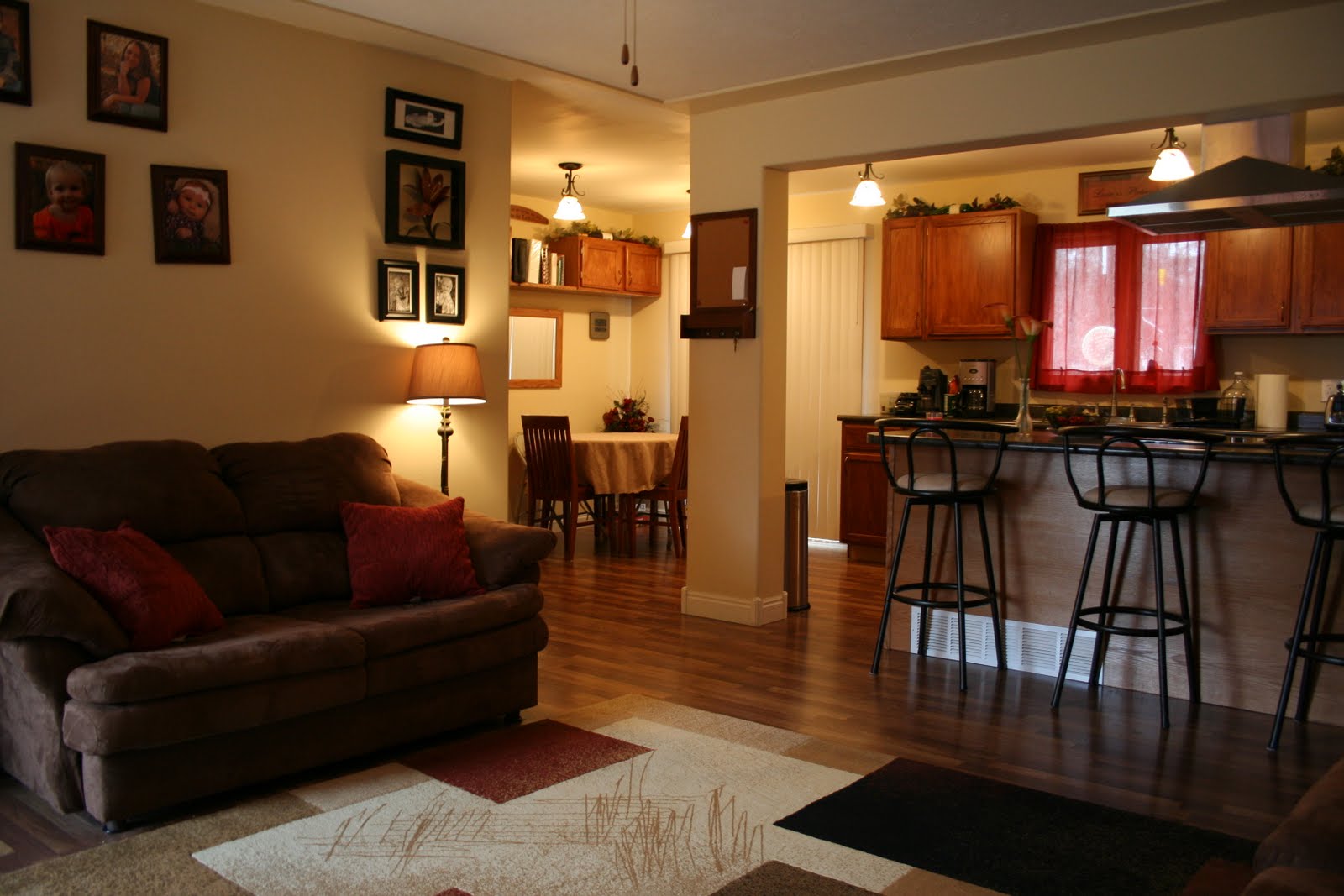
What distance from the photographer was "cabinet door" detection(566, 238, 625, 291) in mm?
8680

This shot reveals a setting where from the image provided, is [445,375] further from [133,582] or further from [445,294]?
[133,582]

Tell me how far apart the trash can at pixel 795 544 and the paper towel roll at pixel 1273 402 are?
288 cm

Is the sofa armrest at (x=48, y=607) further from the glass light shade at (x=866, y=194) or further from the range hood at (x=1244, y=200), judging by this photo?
the glass light shade at (x=866, y=194)

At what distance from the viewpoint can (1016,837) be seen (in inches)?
115

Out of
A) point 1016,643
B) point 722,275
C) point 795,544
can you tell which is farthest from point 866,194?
point 1016,643

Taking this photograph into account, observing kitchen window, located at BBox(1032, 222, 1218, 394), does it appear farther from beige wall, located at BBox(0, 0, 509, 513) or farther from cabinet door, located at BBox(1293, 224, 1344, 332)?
beige wall, located at BBox(0, 0, 509, 513)

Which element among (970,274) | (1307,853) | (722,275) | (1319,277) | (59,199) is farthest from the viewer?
(970,274)

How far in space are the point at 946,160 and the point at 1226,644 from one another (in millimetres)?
3970

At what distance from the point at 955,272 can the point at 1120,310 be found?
1.09 m

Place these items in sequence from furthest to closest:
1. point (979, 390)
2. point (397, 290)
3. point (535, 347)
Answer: point (535, 347) → point (979, 390) → point (397, 290)

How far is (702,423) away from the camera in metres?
5.76

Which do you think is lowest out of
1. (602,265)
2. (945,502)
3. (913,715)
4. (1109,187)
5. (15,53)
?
(913,715)

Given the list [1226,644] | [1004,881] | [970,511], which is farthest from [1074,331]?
[1004,881]

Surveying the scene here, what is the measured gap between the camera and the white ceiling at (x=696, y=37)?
13.4 ft
